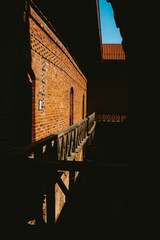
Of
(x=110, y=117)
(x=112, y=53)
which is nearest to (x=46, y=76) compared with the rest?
(x=112, y=53)

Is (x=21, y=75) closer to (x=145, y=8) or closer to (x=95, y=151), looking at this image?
(x=145, y=8)

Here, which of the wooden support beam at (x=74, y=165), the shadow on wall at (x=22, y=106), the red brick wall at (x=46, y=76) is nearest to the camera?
the wooden support beam at (x=74, y=165)

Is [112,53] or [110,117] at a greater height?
[112,53]

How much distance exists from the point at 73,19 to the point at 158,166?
5040 millimetres

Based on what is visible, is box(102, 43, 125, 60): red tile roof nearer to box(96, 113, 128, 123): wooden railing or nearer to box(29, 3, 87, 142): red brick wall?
box(96, 113, 128, 123): wooden railing

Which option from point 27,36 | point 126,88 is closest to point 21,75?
point 27,36

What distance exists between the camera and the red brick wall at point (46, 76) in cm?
382

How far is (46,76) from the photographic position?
4504mm

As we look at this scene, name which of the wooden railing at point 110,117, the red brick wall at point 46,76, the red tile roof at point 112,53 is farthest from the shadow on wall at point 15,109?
the wooden railing at point 110,117

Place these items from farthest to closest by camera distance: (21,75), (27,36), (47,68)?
(47,68) < (21,75) < (27,36)

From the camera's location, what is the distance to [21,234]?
205 centimetres

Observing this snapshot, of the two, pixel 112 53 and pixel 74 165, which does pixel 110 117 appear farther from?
pixel 74 165

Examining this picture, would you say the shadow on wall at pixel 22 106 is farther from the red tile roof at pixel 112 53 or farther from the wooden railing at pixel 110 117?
the wooden railing at pixel 110 117

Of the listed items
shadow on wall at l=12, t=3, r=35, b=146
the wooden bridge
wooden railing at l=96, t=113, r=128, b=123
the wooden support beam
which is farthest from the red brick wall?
wooden railing at l=96, t=113, r=128, b=123
